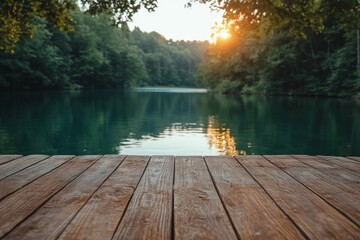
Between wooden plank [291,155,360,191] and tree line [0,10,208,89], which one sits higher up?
tree line [0,10,208,89]

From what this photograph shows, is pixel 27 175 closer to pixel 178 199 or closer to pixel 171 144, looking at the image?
pixel 178 199

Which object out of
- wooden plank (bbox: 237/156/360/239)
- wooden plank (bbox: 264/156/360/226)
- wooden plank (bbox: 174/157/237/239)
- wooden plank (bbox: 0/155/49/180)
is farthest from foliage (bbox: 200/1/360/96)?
wooden plank (bbox: 174/157/237/239)

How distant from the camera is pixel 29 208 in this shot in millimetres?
2023

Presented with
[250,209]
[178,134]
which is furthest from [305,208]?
[178,134]

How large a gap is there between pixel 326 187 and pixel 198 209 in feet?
3.61

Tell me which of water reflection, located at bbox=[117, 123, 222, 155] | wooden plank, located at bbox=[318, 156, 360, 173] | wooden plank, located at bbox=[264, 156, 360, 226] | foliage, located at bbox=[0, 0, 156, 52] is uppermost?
foliage, located at bbox=[0, 0, 156, 52]

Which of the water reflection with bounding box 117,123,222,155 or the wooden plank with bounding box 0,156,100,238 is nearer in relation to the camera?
the wooden plank with bounding box 0,156,100,238

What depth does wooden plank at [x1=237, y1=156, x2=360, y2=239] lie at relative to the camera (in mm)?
1723

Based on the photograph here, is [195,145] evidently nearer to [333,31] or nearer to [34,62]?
[333,31]

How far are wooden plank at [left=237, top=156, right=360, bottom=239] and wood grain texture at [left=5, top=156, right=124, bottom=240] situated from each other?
1.20 m

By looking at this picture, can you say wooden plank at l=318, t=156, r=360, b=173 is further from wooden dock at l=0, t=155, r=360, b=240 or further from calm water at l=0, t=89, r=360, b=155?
calm water at l=0, t=89, r=360, b=155

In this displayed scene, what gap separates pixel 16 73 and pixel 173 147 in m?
41.5

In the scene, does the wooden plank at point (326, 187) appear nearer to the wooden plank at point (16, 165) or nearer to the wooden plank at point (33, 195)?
the wooden plank at point (33, 195)

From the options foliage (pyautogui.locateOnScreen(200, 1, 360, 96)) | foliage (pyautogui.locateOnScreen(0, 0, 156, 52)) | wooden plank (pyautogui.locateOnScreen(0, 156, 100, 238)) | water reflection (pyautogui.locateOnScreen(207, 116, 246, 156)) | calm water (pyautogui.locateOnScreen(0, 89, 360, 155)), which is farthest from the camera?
foliage (pyautogui.locateOnScreen(200, 1, 360, 96))
